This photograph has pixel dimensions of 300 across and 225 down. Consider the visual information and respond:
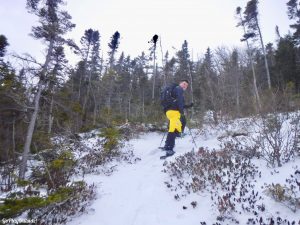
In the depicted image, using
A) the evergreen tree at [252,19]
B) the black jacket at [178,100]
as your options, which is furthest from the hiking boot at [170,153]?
the evergreen tree at [252,19]

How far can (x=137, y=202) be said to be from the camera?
16.2 ft

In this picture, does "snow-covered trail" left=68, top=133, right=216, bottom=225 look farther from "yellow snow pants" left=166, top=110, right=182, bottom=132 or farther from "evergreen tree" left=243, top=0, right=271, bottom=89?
"evergreen tree" left=243, top=0, right=271, bottom=89

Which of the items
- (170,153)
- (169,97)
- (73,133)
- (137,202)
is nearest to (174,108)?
(169,97)

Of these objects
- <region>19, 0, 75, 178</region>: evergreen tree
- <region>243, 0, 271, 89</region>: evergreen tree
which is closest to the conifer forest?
<region>19, 0, 75, 178</region>: evergreen tree

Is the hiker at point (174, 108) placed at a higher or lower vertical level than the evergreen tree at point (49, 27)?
lower

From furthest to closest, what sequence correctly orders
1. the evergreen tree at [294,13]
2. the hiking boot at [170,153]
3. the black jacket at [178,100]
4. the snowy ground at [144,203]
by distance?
the evergreen tree at [294,13] → the hiking boot at [170,153] → the black jacket at [178,100] → the snowy ground at [144,203]

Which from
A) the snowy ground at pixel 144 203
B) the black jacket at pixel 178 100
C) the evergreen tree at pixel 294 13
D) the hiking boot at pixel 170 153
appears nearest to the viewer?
the snowy ground at pixel 144 203

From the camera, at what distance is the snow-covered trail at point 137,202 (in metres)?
4.18

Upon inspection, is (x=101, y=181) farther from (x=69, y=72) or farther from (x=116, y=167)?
(x=69, y=72)

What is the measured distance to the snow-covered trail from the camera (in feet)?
13.7

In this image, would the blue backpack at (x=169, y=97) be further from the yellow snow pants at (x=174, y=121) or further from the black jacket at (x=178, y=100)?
the yellow snow pants at (x=174, y=121)

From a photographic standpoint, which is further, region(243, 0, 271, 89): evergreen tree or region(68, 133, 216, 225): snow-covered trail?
region(243, 0, 271, 89): evergreen tree

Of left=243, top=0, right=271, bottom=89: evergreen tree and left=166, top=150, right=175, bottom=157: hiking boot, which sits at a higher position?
left=243, top=0, right=271, bottom=89: evergreen tree

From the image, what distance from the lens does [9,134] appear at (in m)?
10.9
